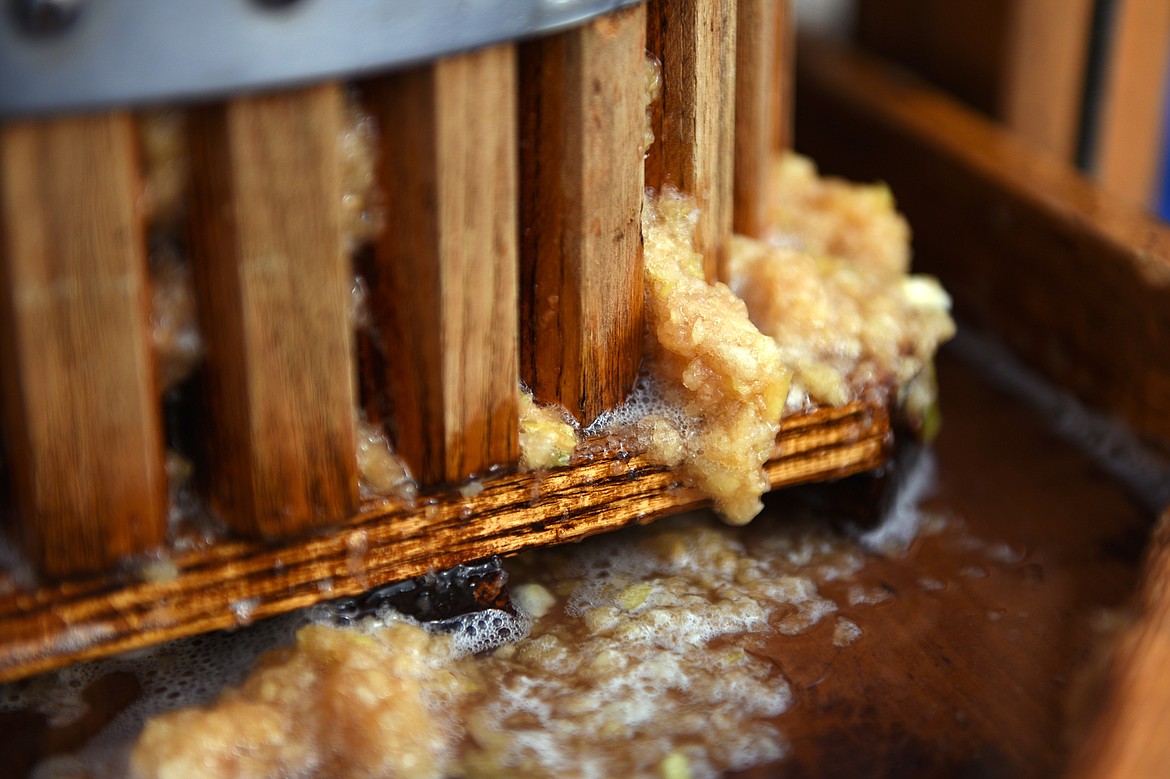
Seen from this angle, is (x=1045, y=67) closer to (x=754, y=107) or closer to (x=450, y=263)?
(x=754, y=107)

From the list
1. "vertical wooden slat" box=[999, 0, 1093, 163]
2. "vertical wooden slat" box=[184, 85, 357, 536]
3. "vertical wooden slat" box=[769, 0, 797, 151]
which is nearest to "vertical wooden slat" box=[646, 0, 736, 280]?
"vertical wooden slat" box=[769, 0, 797, 151]

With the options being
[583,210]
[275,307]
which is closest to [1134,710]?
[583,210]

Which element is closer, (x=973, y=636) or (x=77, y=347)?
(x=77, y=347)

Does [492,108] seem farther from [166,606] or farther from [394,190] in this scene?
[166,606]

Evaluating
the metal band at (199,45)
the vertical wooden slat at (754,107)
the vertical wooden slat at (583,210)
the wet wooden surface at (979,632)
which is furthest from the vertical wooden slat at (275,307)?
the vertical wooden slat at (754,107)

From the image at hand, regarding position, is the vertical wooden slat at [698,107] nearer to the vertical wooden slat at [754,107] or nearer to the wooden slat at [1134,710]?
the vertical wooden slat at [754,107]

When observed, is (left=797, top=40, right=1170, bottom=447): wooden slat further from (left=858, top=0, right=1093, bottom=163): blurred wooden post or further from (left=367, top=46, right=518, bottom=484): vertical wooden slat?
(left=367, top=46, right=518, bottom=484): vertical wooden slat

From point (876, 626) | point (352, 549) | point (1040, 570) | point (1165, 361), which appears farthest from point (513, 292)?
point (1165, 361)
